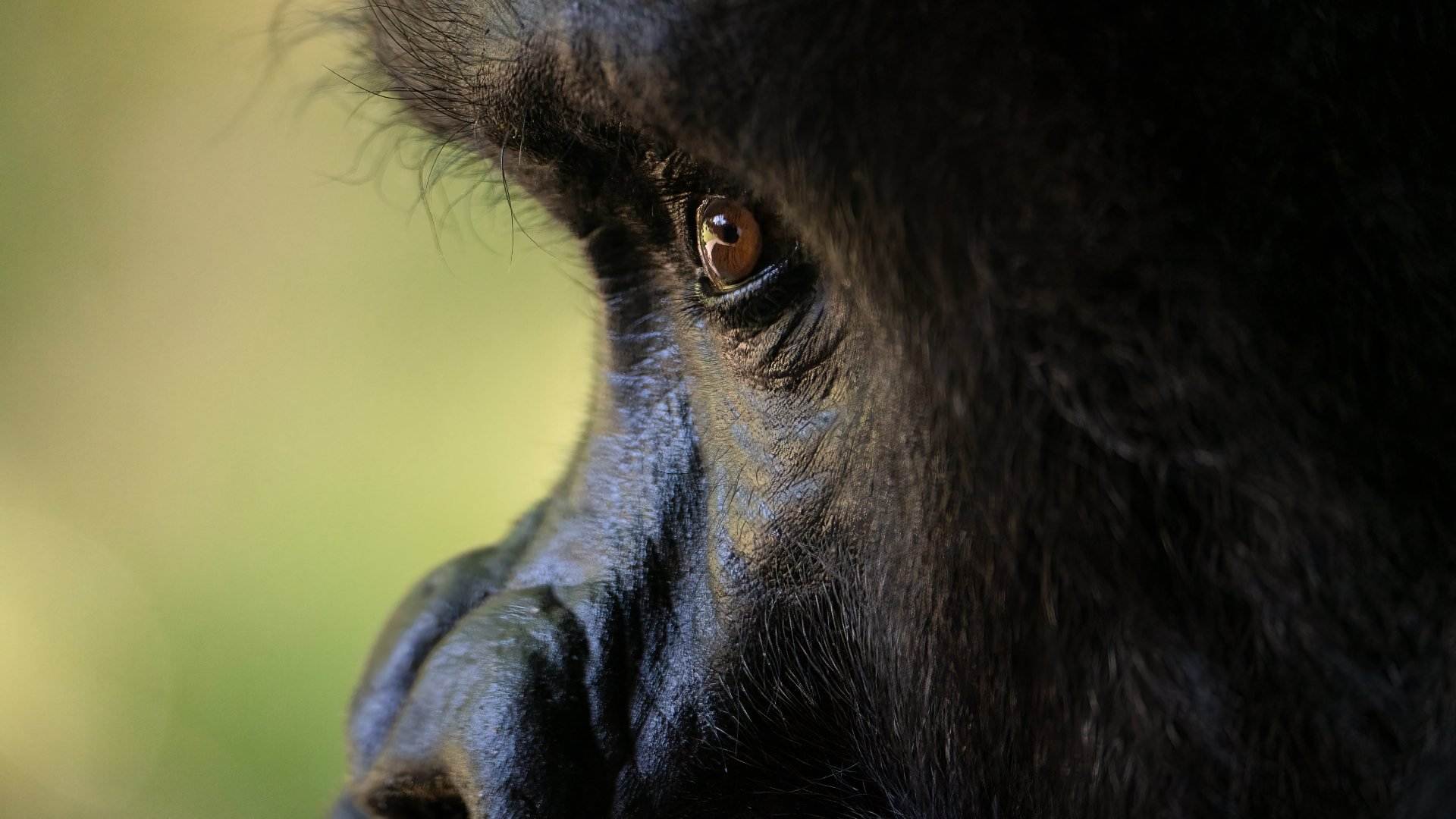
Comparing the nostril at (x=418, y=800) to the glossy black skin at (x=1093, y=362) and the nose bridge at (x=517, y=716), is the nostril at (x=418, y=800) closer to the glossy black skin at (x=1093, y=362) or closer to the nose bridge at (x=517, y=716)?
the nose bridge at (x=517, y=716)

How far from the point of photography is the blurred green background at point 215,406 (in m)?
2.42

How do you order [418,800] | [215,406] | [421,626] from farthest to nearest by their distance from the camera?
[215,406]
[421,626]
[418,800]

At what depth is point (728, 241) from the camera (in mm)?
815

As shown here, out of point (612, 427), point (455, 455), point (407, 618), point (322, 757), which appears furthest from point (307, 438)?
point (612, 427)

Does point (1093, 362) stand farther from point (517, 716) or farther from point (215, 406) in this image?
point (215, 406)

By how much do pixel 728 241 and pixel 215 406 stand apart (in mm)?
2045

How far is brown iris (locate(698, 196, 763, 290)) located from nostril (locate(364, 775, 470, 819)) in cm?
43

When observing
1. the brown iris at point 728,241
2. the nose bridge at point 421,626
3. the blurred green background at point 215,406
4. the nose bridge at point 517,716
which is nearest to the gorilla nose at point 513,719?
the nose bridge at point 517,716

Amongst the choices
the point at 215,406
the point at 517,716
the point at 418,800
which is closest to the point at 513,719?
the point at 517,716

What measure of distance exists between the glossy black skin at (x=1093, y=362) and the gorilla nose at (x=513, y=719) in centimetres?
17

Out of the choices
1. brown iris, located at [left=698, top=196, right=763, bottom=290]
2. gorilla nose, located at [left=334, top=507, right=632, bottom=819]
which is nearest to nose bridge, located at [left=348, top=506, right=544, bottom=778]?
gorilla nose, located at [left=334, top=507, right=632, bottom=819]

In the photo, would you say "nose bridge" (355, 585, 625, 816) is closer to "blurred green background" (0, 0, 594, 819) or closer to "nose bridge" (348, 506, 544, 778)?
"nose bridge" (348, 506, 544, 778)

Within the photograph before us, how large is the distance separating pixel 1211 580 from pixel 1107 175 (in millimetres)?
213

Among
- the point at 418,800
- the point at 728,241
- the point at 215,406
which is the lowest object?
the point at 418,800
